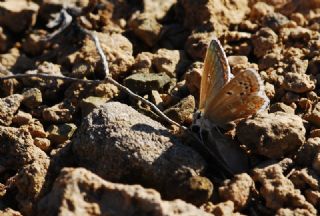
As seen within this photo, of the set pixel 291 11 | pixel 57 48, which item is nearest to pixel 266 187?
pixel 291 11

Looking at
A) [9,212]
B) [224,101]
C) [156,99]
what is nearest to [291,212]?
[224,101]

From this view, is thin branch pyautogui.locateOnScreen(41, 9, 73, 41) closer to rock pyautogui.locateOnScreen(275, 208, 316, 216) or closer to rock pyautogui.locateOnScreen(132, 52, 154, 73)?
rock pyautogui.locateOnScreen(132, 52, 154, 73)

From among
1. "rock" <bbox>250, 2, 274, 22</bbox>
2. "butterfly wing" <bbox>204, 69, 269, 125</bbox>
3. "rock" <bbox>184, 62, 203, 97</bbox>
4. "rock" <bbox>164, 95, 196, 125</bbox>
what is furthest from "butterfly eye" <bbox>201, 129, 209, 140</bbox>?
"rock" <bbox>250, 2, 274, 22</bbox>

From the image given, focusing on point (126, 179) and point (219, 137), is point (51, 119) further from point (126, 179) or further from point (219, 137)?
point (219, 137)

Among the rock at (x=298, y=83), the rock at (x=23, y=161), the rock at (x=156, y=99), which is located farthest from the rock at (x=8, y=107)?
the rock at (x=298, y=83)

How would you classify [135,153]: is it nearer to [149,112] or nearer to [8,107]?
[149,112]
